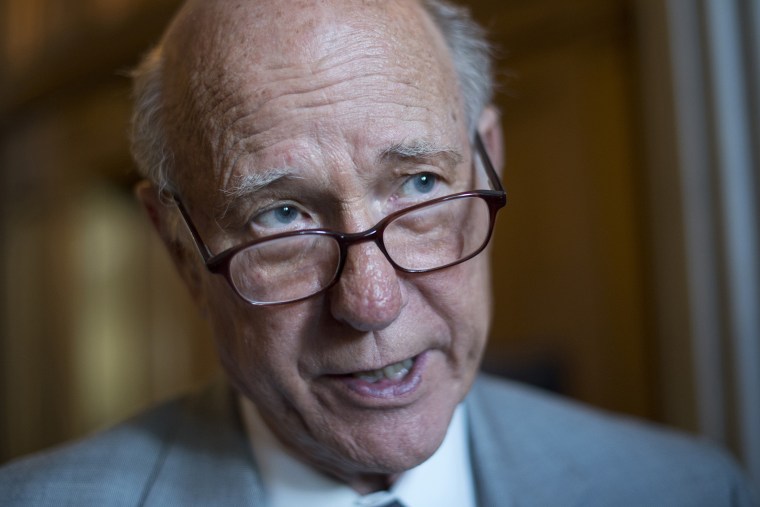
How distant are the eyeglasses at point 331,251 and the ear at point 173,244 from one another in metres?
0.12

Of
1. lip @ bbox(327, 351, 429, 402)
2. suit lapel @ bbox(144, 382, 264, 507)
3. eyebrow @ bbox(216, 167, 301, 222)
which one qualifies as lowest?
suit lapel @ bbox(144, 382, 264, 507)

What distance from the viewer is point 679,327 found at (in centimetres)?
208

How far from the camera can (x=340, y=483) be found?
3.78ft

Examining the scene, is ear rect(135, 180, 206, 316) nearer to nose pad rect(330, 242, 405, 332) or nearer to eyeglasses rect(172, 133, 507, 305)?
eyeglasses rect(172, 133, 507, 305)

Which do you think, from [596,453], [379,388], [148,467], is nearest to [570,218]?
[596,453]

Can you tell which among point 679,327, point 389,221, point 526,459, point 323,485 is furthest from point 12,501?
point 679,327

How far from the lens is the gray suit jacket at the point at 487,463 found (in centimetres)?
116

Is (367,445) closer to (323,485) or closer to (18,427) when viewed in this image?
(323,485)

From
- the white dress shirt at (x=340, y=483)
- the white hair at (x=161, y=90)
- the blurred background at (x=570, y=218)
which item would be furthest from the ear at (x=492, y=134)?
the blurred background at (x=570, y=218)

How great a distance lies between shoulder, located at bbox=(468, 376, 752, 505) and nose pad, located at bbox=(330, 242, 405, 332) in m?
0.50

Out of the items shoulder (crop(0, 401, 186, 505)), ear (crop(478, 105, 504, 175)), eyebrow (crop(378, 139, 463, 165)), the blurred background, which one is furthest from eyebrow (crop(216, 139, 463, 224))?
shoulder (crop(0, 401, 186, 505))

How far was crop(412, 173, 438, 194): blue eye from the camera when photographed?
1.05m

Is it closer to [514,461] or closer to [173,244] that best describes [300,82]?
[173,244]

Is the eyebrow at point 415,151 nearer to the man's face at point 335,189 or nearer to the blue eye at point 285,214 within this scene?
the man's face at point 335,189
